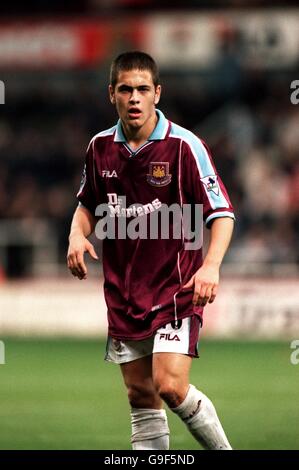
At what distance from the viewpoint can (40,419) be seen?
8.52 metres

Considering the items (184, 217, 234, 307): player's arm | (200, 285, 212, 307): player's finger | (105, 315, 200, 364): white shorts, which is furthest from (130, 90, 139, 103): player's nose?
(105, 315, 200, 364): white shorts

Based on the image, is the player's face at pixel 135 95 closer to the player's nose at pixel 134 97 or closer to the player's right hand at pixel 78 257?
the player's nose at pixel 134 97

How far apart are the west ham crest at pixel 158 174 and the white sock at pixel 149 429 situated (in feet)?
3.68

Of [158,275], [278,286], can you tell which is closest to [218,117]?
[278,286]

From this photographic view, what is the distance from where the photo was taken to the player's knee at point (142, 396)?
239 inches

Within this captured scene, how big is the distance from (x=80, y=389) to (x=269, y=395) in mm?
1636

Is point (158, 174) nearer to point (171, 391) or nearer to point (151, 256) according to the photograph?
point (151, 256)

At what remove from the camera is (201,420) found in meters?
5.88

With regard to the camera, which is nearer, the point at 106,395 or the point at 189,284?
the point at 189,284

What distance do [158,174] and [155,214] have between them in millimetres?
196

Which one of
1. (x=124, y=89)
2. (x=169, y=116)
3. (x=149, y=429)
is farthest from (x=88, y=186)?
(x=169, y=116)

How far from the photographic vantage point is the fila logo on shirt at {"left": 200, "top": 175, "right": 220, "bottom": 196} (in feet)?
19.4

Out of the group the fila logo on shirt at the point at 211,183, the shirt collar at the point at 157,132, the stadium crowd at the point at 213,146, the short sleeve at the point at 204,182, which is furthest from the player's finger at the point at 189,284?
the stadium crowd at the point at 213,146

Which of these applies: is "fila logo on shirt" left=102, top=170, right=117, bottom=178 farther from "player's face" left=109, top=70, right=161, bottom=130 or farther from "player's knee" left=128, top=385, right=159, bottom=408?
"player's knee" left=128, top=385, right=159, bottom=408
